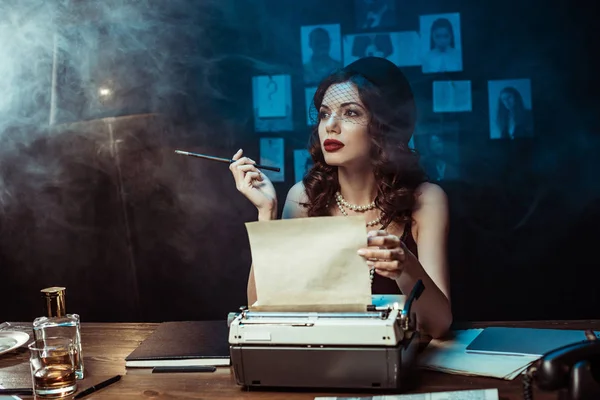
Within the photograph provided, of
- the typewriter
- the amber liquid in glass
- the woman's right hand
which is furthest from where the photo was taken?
the woman's right hand

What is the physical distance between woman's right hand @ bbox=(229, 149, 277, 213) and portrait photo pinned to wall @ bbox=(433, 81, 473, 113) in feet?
3.31

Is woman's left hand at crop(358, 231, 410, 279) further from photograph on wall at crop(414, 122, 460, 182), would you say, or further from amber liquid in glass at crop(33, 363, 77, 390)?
photograph on wall at crop(414, 122, 460, 182)

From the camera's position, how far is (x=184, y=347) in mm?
1771

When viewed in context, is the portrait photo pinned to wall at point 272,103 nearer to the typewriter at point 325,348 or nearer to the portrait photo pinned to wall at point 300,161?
the portrait photo pinned to wall at point 300,161

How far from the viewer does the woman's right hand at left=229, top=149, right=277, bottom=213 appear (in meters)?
2.45

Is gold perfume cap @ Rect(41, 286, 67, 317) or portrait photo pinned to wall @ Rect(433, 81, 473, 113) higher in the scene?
portrait photo pinned to wall @ Rect(433, 81, 473, 113)

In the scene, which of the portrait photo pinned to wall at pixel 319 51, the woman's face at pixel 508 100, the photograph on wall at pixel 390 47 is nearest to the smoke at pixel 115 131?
the portrait photo pinned to wall at pixel 319 51

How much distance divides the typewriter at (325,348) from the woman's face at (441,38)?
1.79 metres

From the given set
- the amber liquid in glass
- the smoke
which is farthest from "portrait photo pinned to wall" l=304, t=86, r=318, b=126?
the amber liquid in glass

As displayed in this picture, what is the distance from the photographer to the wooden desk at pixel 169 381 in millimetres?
1479

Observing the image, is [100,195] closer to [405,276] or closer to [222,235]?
[222,235]

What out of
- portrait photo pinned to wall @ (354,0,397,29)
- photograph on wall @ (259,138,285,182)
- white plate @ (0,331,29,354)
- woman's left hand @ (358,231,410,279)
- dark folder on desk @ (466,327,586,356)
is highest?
portrait photo pinned to wall @ (354,0,397,29)

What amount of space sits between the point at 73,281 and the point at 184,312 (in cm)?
62

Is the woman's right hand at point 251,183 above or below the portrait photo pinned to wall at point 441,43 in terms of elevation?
below
